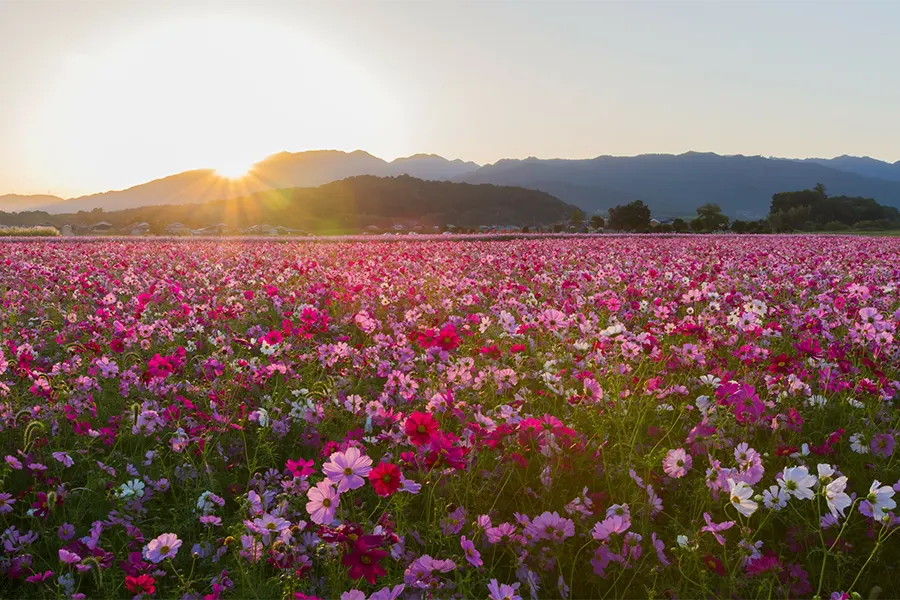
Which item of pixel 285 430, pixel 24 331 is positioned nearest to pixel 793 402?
pixel 285 430

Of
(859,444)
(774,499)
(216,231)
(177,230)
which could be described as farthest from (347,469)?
(177,230)

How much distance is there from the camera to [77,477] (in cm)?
321

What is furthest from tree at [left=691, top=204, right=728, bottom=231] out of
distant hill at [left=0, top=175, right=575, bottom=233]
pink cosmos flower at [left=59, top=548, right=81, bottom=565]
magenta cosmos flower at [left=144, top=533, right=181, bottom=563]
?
pink cosmos flower at [left=59, top=548, right=81, bottom=565]

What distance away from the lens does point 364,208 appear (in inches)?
5226

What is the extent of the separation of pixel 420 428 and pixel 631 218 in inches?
2625

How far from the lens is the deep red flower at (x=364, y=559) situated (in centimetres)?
154

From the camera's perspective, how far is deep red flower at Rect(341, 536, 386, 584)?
154 cm

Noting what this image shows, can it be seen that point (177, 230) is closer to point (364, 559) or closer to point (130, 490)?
point (130, 490)

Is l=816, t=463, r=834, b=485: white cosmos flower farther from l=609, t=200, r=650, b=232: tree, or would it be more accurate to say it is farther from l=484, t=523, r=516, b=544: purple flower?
l=609, t=200, r=650, b=232: tree

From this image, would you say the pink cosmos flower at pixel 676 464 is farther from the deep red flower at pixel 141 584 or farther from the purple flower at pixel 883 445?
the deep red flower at pixel 141 584

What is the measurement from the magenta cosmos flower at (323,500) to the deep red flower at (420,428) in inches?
14.4

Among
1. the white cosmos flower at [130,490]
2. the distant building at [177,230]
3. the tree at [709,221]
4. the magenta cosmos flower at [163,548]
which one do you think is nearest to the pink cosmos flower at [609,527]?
the magenta cosmos flower at [163,548]

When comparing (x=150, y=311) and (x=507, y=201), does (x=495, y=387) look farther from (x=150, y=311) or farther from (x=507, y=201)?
(x=507, y=201)

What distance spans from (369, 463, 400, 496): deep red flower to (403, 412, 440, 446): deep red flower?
185mm
